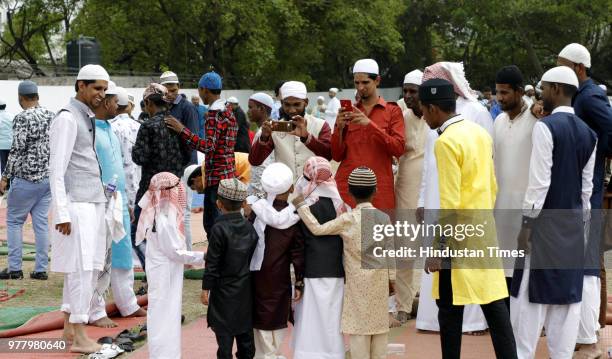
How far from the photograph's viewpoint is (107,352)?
21.6ft

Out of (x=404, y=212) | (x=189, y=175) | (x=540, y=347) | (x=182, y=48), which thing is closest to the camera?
(x=540, y=347)

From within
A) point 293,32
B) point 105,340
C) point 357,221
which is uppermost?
point 293,32

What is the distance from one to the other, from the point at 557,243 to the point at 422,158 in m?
1.90

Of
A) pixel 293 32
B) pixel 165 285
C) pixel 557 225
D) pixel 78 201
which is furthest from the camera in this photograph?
pixel 293 32

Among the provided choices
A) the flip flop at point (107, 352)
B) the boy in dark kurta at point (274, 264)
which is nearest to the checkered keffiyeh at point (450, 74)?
the boy in dark kurta at point (274, 264)

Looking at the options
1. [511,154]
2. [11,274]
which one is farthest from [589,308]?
[11,274]

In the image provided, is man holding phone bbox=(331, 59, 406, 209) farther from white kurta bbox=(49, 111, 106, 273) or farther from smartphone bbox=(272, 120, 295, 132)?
white kurta bbox=(49, 111, 106, 273)

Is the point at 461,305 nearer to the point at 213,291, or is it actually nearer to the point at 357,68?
the point at 213,291

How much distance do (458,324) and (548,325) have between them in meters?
0.83

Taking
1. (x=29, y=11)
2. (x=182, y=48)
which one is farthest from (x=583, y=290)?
(x=29, y=11)

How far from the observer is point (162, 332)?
6.32 meters

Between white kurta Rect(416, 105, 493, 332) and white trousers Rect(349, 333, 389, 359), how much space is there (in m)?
0.94

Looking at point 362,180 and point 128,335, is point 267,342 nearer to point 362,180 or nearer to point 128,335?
point 362,180

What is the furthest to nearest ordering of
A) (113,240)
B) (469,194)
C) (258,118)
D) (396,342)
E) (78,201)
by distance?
(258,118) < (113,240) < (396,342) < (78,201) < (469,194)
